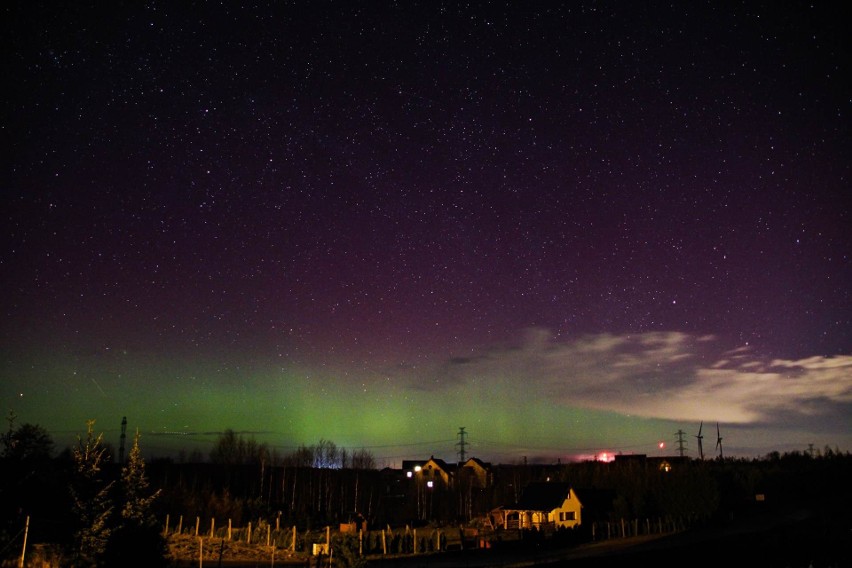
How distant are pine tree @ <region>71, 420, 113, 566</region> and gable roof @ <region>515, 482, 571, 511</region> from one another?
149 ft

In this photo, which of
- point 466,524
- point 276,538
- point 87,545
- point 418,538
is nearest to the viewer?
point 87,545

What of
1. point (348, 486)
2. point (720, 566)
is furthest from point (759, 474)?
point (348, 486)

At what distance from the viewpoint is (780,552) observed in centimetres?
3359

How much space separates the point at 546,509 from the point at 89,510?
150 feet

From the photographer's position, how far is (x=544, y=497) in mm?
61281

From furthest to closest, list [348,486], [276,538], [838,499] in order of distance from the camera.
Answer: [348,486] < [838,499] < [276,538]

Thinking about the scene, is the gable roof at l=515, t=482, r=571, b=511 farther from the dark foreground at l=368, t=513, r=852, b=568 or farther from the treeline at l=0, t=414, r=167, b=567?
the treeline at l=0, t=414, r=167, b=567

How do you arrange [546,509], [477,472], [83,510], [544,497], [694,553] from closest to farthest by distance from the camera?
1. [83,510]
2. [694,553]
3. [546,509]
4. [544,497]
5. [477,472]

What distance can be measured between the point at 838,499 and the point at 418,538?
39.8m

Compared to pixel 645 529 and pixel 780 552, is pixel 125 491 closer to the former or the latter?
pixel 780 552

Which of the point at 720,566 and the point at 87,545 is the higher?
the point at 87,545

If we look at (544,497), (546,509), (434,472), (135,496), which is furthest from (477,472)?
(135,496)

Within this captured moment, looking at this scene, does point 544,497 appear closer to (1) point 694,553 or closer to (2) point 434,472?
(1) point 694,553

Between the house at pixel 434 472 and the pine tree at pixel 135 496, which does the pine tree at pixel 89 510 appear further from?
the house at pixel 434 472
